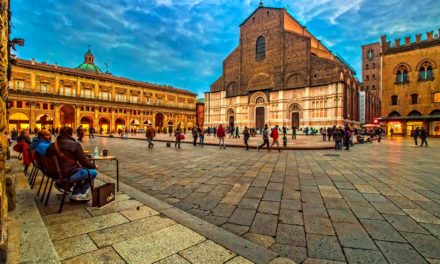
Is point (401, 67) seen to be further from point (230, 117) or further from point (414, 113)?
point (230, 117)

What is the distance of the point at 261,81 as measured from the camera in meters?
39.0

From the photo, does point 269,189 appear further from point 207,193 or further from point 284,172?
point 284,172

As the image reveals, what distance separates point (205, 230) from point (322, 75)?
3602 cm

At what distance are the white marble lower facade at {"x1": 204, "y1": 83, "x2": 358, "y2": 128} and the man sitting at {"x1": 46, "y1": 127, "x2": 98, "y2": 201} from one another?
33958 millimetres

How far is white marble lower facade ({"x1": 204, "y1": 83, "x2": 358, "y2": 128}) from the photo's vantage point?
31389 millimetres

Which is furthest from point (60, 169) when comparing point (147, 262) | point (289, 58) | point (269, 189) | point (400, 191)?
point (289, 58)

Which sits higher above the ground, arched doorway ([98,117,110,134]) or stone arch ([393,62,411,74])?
stone arch ([393,62,411,74])

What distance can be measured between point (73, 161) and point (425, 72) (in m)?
39.2

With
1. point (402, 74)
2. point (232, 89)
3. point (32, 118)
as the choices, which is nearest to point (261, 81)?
point (232, 89)

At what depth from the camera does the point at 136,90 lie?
50.9m

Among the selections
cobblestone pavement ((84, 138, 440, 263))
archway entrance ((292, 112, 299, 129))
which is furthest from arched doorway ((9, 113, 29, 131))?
archway entrance ((292, 112, 299, 129))

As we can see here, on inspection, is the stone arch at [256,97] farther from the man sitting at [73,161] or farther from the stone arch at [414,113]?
the man sitting at [73,161]

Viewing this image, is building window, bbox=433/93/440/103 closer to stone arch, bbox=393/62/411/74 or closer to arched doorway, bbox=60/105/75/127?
stone arch, bbox=393/62/411/74

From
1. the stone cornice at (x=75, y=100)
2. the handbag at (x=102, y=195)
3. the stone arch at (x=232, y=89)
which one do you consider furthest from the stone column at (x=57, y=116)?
the handbag at (x=102, y=195)
